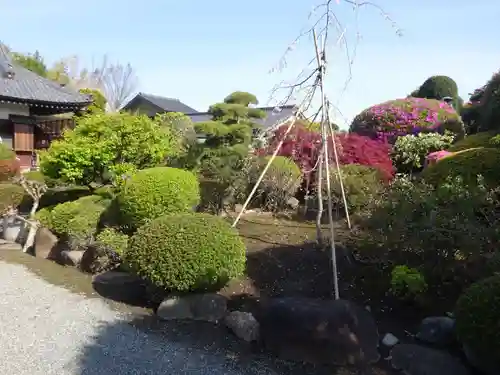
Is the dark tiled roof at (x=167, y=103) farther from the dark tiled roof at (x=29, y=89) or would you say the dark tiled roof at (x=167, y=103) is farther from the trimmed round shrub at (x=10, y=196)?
the trimmed round shrub at (x=10, y=196)

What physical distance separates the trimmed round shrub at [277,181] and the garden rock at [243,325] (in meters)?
4.34

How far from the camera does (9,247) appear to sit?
715cm

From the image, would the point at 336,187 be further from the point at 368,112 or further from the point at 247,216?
the point at 368,112

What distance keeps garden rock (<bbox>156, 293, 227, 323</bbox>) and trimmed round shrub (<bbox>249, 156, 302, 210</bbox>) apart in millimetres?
4105

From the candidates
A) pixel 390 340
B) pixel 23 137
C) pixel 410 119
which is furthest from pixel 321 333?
pixel 23 137

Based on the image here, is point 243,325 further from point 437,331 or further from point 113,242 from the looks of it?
point 113,242

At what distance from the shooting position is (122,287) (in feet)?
16.2

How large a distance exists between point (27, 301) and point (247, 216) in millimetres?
4165

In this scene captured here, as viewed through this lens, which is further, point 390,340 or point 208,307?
point 208,307

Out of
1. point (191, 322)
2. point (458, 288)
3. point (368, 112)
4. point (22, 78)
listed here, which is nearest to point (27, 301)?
point (191, 322)

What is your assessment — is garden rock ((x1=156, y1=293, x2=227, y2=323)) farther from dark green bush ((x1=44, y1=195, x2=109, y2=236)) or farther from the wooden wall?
the wooden wall

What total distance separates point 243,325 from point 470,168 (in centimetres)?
390

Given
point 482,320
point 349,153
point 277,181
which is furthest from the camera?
point 349,153

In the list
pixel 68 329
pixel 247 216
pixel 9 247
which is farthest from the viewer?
pixel 247 216
